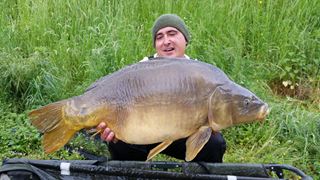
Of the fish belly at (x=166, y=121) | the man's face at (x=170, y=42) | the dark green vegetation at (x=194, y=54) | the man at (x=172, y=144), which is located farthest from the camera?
the dark green vegetation at (x=194, y=54)

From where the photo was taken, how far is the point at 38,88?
12.0 ft

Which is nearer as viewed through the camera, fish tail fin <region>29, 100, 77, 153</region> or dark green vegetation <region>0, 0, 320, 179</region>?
fish tail fin <region>29, 100, 77, 153</region>

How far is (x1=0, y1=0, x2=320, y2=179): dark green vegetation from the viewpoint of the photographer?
3.38 metres

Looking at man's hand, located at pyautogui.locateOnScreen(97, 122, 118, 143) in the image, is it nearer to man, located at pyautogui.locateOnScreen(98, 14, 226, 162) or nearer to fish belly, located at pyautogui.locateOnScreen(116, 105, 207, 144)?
fish belly, located at pyautogui.locateOnScreen(116, 105, 207, 144)

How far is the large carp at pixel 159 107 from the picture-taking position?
1.96 meters

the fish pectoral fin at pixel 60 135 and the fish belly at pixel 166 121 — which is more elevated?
the fish belly at pixel 166 121

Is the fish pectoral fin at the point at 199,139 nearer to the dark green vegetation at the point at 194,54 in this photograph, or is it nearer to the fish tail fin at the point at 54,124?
the fish tail fin at the point at 54,124

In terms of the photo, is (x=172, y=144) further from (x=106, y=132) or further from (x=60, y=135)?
(x=60, y=135)

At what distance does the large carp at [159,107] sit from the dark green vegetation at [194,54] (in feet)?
4.09

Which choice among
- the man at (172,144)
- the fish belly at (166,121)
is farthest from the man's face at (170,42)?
the fish belly at (166,121)

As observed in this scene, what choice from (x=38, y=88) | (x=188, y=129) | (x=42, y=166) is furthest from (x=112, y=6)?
(x=188, y=129)

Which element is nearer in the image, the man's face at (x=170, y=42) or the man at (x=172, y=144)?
the man at (x=172, y=144)

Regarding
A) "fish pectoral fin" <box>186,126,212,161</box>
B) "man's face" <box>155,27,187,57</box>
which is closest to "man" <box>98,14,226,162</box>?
"man's face" <box>155,27,187,57</box>

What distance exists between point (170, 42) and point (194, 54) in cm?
118
